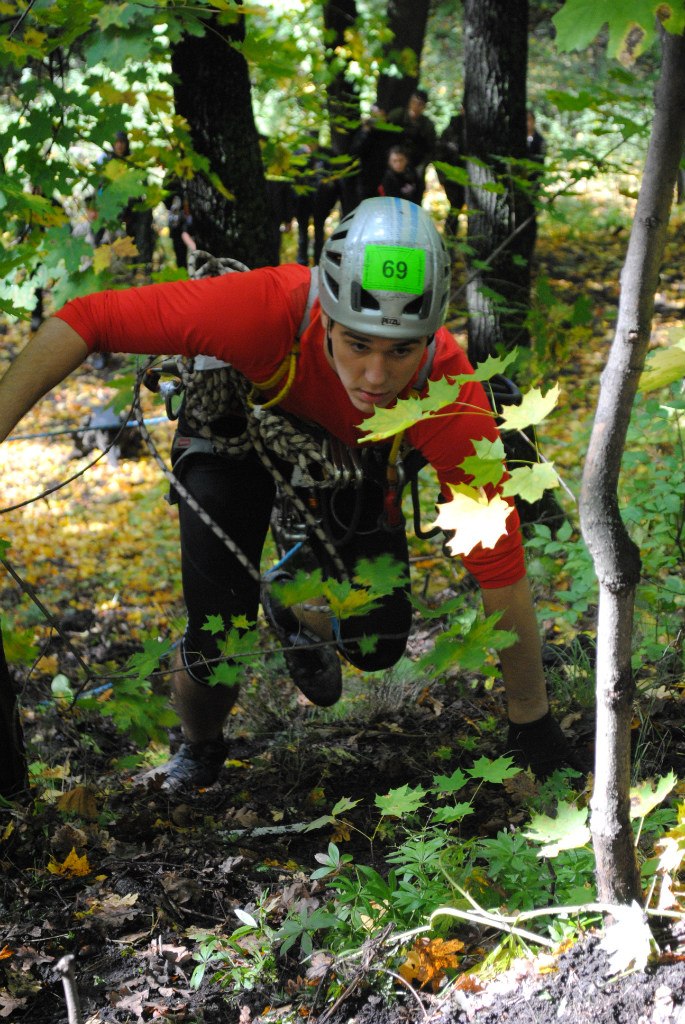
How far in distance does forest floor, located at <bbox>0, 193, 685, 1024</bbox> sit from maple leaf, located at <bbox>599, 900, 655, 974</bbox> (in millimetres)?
35

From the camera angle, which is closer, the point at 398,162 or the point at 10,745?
the point at 10,745

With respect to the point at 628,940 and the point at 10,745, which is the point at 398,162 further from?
the point at 628,940

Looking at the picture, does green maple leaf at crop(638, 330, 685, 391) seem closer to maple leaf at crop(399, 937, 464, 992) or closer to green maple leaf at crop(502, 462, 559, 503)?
green maple leaf at crop(502, 462, 559, 503)

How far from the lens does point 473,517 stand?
1.78m

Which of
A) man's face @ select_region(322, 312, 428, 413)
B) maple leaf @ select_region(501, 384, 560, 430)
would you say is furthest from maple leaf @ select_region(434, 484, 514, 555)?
man's face @ select_region(322, 312, 428, 413)

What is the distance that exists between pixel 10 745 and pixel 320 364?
1.54 metres

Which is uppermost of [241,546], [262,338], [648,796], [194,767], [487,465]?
[487,465]

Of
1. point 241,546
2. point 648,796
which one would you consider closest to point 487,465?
point 648,796

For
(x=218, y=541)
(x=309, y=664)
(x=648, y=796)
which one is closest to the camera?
(x=648, y=796)

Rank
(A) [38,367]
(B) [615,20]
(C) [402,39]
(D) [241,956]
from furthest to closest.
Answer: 1. (C) [402,39]
2. (A) [38,367]
3. (D) [241,956]
4. (B) [615,20]

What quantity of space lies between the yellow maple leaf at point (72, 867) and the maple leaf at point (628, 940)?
5.08ft

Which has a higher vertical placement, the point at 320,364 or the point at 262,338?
the point at 262,338

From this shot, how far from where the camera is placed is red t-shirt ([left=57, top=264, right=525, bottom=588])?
282 centimetres

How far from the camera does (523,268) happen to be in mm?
5941
